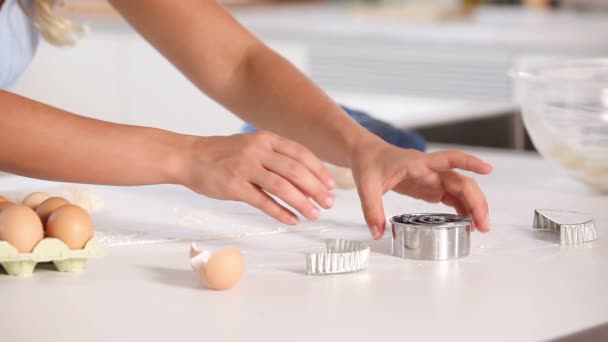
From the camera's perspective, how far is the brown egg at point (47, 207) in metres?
1.04

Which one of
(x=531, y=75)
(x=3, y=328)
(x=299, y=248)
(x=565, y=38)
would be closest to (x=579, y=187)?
(x=531, y=75)

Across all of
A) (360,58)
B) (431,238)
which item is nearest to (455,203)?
(431,238)

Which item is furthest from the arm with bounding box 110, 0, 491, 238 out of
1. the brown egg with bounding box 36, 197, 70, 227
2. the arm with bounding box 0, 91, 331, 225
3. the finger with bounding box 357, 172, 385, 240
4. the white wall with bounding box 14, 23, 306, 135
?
the white wall with bounding box 14, 23, 306, 135

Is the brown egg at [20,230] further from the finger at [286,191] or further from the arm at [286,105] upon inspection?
the arm at [286,105]

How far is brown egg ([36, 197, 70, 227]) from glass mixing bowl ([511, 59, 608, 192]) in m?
0.73

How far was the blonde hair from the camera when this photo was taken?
1668mm

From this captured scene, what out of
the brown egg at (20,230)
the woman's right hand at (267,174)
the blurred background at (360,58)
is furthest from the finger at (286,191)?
the blurred background at (360,58)

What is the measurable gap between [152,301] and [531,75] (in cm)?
76

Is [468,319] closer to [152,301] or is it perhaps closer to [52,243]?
[152,301]

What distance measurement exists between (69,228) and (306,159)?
0.83ft

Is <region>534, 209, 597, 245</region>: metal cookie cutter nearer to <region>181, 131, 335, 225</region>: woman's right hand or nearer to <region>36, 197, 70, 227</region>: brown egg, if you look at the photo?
<region>181, 131, 335, 225</region>: woman's right hand

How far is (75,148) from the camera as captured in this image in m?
1.11

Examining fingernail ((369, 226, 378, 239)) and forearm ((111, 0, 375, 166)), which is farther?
forearm ((111, 0, 375, 166))

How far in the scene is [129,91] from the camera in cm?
364
